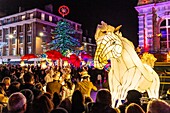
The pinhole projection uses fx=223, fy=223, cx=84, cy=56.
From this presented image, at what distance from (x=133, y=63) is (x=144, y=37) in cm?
1592

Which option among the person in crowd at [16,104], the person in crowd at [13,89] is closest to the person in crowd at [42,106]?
the person in crowd at [16,104]

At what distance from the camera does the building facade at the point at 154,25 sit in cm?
2119

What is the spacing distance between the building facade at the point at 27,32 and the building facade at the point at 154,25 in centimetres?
2687

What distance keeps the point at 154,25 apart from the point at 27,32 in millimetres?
31560

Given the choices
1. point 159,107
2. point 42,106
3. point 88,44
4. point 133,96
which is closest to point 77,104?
point 42,106

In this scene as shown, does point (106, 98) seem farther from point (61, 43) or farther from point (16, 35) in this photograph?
point (16, 35)

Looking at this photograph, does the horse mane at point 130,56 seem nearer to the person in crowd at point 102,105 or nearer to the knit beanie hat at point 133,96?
the knit beanie hat at point 133,96

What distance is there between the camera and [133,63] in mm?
6660

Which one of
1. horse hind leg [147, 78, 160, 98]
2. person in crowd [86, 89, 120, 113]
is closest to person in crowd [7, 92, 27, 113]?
person in crowd [86, 89, 120, 113]

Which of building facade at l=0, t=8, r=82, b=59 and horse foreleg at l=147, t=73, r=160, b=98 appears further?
building facade at l=0, t=8, r=82, b=59

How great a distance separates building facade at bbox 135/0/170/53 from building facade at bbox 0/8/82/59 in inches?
1058

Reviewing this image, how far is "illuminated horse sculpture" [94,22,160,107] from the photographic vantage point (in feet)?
21.6

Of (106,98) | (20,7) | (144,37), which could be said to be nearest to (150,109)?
(106,98)

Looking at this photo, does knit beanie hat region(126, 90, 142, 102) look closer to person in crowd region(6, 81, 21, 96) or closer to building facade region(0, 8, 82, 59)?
person in crowd region(6, 81, 21, 96)
